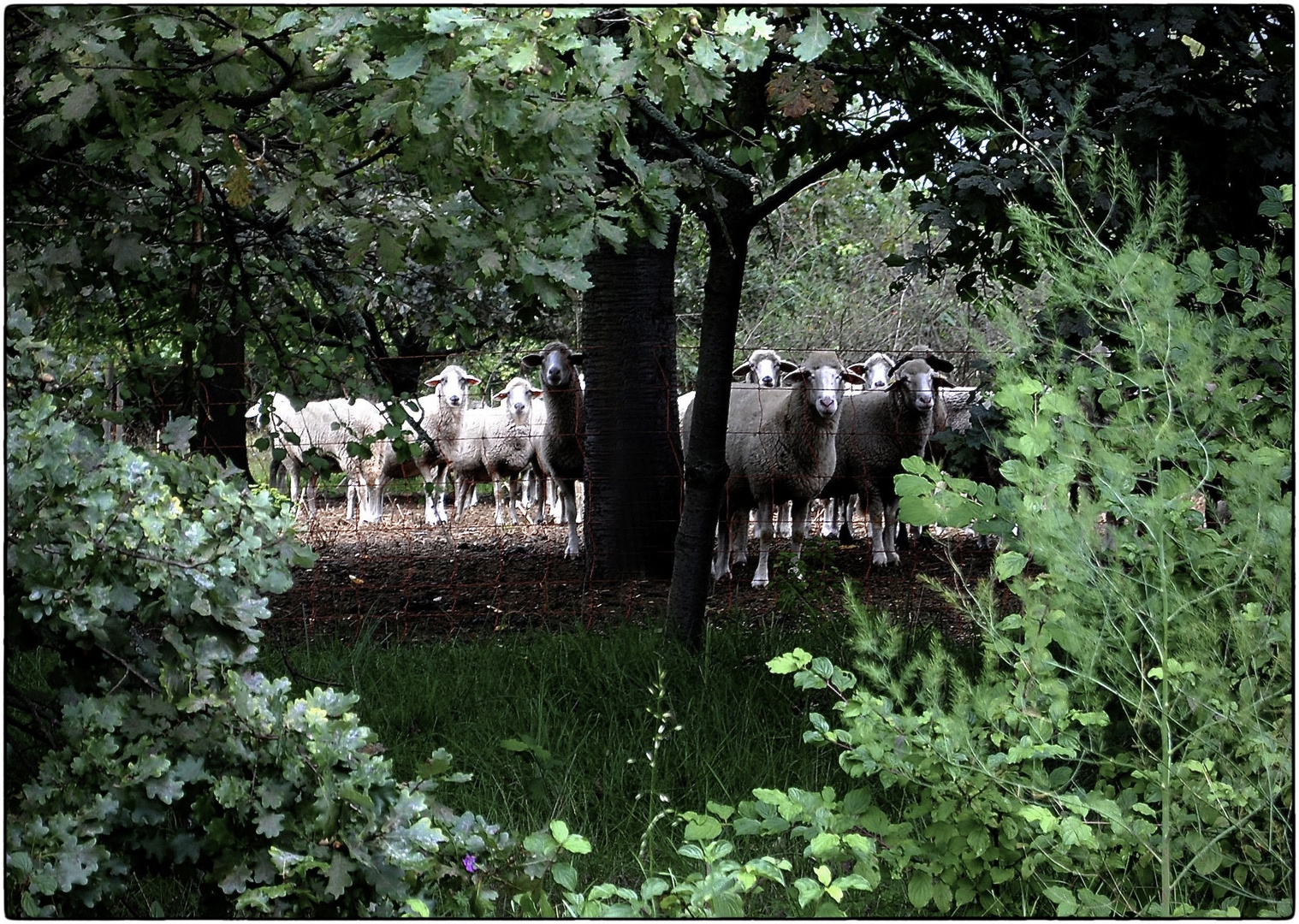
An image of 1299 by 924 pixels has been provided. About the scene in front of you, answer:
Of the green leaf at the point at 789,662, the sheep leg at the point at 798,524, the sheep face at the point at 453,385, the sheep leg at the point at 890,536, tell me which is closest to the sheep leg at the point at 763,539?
the sheep leg at the point at 798,524

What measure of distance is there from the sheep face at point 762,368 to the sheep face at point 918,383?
3.49 feet

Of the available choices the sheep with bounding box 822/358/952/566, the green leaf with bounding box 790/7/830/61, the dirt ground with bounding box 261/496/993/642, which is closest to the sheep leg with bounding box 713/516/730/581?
the dirt ground with bounding box 261/496/993/642

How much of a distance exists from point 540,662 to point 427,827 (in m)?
2.57

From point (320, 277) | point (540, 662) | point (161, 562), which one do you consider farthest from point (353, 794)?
point (320, 277)

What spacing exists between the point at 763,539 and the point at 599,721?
177 inches

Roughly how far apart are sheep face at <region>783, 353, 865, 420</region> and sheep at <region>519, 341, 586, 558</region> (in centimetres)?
186

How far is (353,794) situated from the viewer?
2459 millimetres

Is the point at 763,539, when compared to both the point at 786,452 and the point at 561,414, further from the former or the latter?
the point at 561,414

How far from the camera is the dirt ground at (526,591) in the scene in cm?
655

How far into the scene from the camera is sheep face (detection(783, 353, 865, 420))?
9312mm

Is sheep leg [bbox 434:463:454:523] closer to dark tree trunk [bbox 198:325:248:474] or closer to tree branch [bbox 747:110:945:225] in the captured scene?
dark tree trunk [bbox 198:325:248:474]

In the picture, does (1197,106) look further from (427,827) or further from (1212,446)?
(427,827)

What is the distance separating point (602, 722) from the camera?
4.63m

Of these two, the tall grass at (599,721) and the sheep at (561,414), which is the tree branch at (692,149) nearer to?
the tall grass at (599,721)
